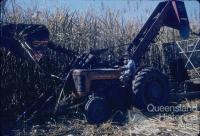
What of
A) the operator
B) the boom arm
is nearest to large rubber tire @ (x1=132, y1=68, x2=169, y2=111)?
the operator

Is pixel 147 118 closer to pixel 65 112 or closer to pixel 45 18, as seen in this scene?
pixel 65 112

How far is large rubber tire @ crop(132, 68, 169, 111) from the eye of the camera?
23.6ft

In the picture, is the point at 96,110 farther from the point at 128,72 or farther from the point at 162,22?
the point at 162,22

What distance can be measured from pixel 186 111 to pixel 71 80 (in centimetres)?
242

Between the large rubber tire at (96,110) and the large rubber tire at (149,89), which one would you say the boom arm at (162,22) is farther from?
the large rubber tire at (96,110)

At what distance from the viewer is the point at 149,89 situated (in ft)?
24.4

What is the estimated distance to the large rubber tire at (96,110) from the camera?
22.1 feet

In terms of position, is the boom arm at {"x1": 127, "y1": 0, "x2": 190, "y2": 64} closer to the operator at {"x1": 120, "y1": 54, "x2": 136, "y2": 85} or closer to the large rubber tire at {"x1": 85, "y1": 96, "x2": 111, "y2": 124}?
the operator at {"x1": 120, "y1": 54, "x2": 136, "y2": 85}

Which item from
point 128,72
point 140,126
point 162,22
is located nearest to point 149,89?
point 128,72

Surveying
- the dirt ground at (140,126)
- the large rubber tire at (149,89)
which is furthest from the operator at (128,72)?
the dirt ground at (140,126)

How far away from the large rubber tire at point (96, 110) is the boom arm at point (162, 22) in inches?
65.4

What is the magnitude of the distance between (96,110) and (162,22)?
2925mm

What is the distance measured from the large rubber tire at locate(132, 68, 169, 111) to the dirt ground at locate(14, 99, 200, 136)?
0.20m

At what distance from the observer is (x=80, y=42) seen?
9055 mm
